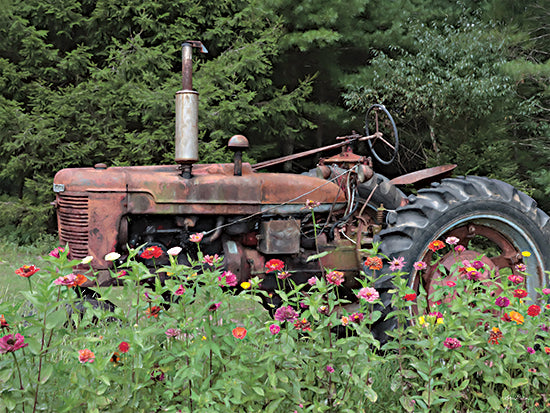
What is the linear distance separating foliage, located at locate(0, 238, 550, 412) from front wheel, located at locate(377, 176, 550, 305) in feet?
3.37

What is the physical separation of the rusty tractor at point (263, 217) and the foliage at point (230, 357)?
1046mm

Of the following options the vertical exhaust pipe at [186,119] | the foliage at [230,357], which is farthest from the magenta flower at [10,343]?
the vertical exhaust pipe at [186,119]

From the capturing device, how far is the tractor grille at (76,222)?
3.11 metres

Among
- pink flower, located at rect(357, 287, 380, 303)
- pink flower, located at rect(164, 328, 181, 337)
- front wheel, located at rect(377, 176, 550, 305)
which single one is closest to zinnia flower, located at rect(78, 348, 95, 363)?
pink flower, located at rect(164, 328, 181, 337)

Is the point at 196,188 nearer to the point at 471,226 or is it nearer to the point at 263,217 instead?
the point at 263,217

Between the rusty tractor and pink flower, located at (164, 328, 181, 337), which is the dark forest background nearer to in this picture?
the rusty tractor

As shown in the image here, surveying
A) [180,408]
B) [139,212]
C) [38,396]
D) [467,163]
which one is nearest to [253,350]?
[180,408]

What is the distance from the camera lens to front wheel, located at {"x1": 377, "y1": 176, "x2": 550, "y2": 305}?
3.27 metres

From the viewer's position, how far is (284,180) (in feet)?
11.3

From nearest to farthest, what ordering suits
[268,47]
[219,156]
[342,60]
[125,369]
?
1. [125,369]
2. [219,156]
3. [268,47]
4. [342,60]

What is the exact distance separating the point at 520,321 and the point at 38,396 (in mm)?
1802

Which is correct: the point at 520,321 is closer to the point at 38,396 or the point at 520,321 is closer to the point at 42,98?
the point at 38,396

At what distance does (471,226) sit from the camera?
344 cm

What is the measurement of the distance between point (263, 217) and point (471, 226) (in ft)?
4.57
